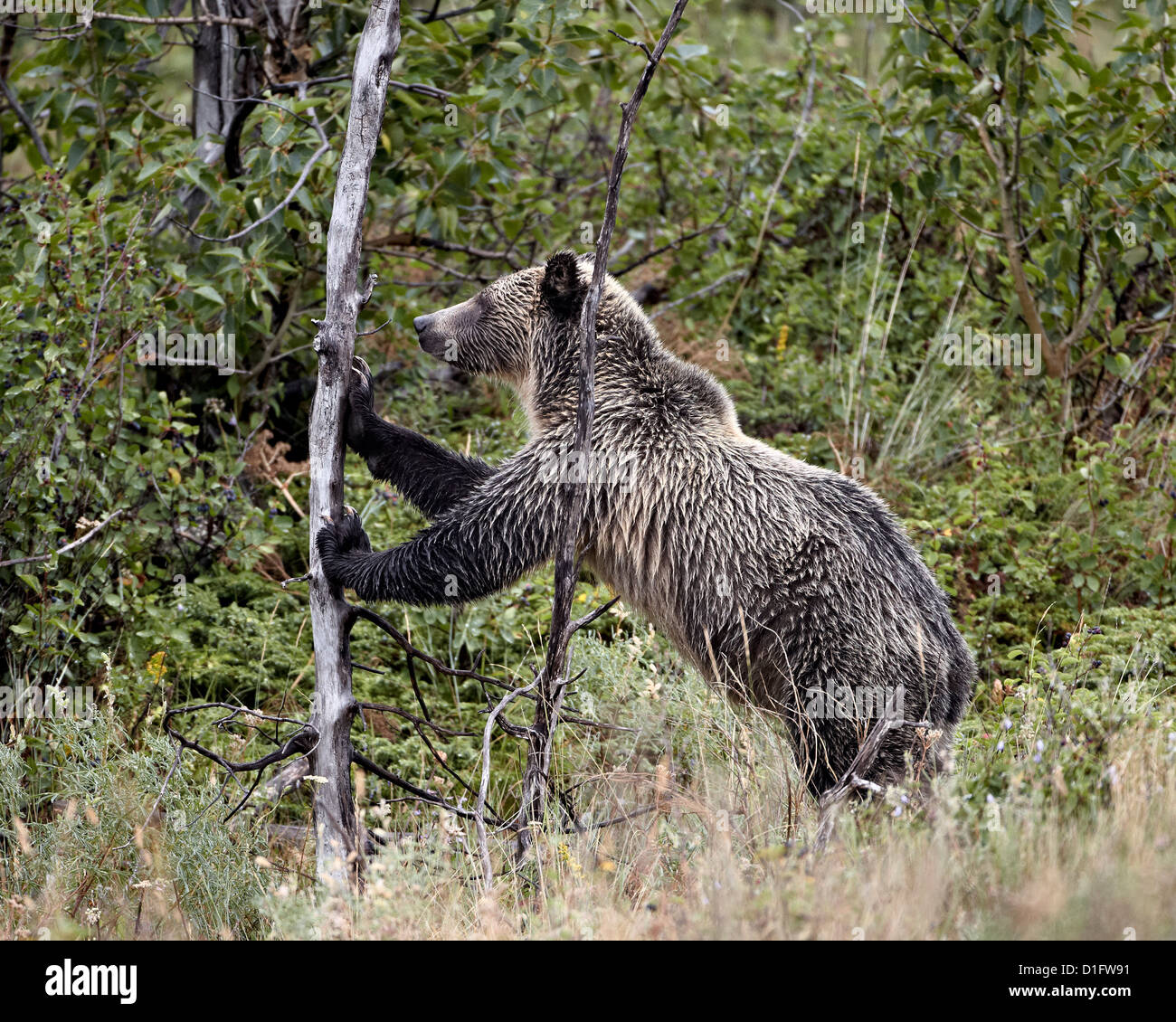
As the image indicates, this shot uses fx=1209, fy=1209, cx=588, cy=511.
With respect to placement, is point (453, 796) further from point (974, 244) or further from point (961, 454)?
point (974, 244)

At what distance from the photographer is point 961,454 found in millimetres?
7598

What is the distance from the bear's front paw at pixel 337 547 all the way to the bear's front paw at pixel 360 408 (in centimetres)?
36

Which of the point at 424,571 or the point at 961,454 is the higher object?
the point at 961,454

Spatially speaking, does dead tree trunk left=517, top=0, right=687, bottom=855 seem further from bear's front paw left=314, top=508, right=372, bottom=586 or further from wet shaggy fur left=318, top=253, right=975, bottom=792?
bear's front paw left=314, top=508, right=372, bottom=586

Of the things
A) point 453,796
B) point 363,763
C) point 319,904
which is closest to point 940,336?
point 453,796

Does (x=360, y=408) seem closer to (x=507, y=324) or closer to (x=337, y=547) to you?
(x=337, y=547)

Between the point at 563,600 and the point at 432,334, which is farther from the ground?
the point at 432,334

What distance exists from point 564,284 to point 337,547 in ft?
4.85

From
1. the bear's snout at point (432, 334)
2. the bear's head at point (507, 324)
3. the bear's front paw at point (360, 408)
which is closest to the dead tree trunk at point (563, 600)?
the bear's head at point (507, 324)

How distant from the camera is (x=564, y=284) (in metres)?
5.07

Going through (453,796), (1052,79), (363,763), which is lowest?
(453,796)

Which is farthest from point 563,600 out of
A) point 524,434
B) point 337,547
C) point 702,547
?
point 524,434

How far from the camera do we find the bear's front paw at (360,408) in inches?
185
